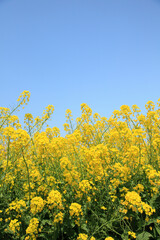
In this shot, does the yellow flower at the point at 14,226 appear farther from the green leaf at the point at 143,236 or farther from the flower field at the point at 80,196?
the green leaf at the point at 143,236

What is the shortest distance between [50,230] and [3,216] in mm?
836

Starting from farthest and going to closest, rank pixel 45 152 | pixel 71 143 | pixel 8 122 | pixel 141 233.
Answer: pixel 8 122
pixel 71 143
pixel 45 152
pixel 141 233

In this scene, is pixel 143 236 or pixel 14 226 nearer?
pixel 143 236

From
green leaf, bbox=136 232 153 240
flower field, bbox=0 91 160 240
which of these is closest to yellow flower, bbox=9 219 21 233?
flower field, bbox=0 91 160 240

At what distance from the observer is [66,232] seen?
2.94 metres

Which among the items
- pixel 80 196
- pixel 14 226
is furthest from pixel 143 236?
pixel 14 226

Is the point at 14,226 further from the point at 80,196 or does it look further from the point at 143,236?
the point at 143,236

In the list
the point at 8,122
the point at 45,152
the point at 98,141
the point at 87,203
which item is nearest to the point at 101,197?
the point at 87,203

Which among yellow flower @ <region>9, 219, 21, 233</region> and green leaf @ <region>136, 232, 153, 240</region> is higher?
yellow flower @ <region>9, 219, 21, 233</region>

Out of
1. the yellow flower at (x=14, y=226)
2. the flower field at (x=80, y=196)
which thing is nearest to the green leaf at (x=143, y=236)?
the flower field at (x=80, y=196)

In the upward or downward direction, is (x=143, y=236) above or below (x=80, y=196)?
below

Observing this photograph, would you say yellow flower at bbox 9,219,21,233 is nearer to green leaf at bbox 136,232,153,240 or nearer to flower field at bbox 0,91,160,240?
flower field at bbox 0,91,160,240

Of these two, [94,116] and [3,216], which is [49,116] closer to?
[94,116]

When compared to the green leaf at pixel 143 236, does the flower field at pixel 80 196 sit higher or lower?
higher
